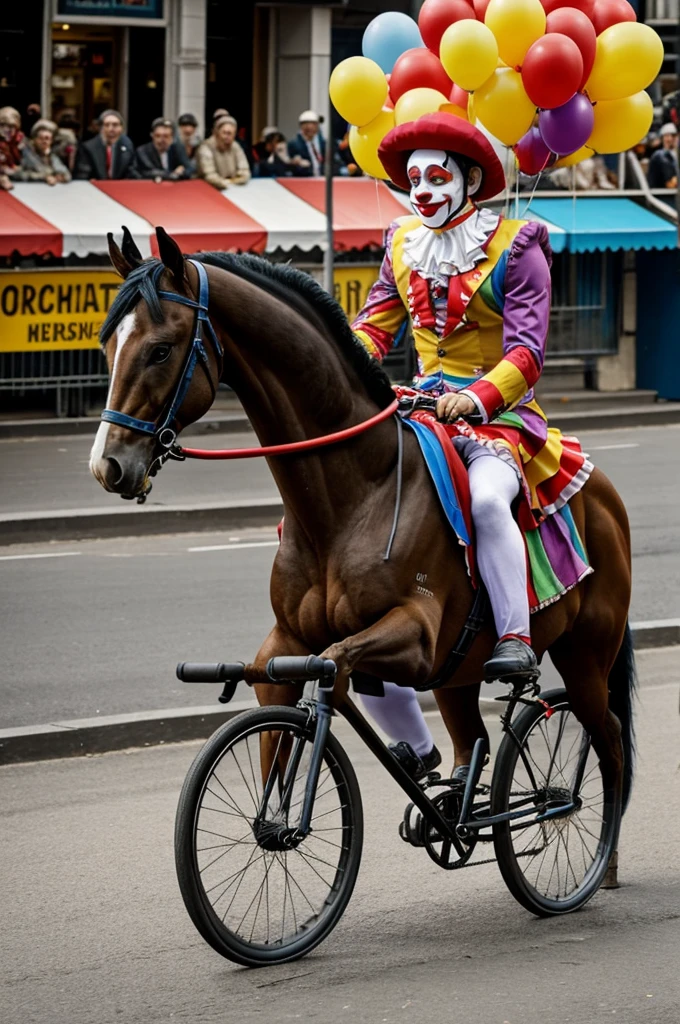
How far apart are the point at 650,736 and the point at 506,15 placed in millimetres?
3486

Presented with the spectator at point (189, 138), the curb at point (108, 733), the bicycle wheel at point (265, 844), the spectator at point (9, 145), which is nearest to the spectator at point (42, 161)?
the spectator at point (9, 145)

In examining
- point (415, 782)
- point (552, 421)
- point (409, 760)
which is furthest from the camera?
point (552, 421)

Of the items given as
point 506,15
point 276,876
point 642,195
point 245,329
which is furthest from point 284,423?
point 642,195

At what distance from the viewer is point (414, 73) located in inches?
275

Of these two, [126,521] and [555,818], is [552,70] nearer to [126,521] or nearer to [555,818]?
[555,818]

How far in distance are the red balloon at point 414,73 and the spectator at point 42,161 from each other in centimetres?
1475

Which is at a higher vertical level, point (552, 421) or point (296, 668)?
point (296, 668)

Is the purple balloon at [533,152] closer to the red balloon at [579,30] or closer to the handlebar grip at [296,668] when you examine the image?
the red balloon at [579,30]

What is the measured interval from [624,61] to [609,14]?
0.40 metres

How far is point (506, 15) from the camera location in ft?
22.2

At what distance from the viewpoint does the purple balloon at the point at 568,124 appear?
660cm

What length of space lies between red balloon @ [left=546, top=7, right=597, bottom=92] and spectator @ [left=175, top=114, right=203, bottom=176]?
16062mm

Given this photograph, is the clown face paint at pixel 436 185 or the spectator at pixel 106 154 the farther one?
the spectator at pixel 106 154

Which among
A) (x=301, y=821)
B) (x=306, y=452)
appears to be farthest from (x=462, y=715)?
(x=306, y=452)
